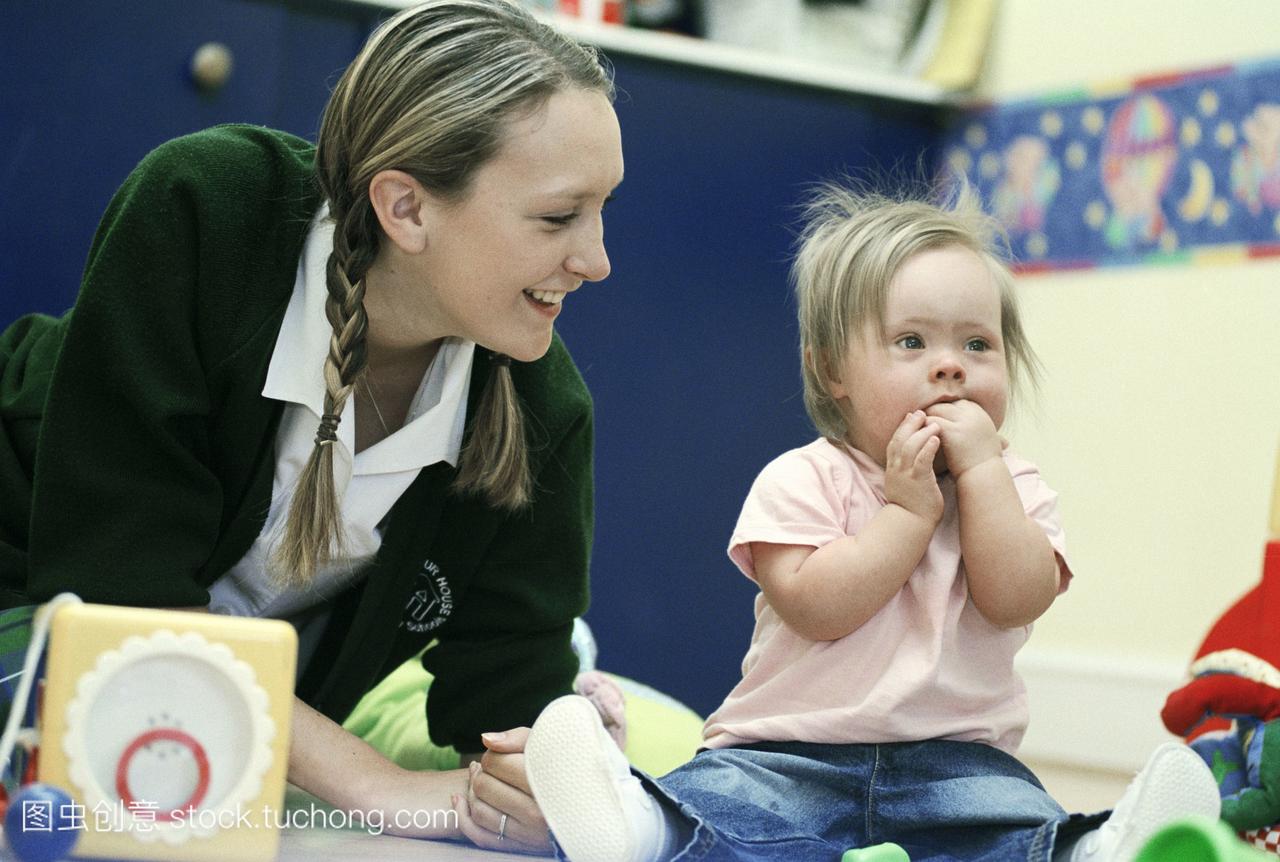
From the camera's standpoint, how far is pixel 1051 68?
7.13 feet

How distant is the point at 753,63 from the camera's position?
2082 mm

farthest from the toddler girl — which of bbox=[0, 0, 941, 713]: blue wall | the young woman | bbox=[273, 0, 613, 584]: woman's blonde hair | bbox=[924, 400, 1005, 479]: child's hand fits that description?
bbox=[0, 0, 941, 713]: blue wall

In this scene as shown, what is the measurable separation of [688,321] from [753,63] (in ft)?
1.20

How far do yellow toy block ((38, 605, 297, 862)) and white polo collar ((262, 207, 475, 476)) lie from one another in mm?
391

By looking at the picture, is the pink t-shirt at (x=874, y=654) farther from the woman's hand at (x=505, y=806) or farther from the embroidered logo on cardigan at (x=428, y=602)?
the embroidered logo on cardigan at (x=428, y=602)

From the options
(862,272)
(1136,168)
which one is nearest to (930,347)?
(862,272)

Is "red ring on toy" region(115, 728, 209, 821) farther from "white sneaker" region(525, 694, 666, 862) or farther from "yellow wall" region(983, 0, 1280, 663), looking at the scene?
"yellow wall" region(983, 0, 1280, 663)

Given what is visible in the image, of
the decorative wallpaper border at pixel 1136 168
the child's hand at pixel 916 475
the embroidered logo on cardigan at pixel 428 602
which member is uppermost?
the decorative wallpaper border at pixel 1136 168

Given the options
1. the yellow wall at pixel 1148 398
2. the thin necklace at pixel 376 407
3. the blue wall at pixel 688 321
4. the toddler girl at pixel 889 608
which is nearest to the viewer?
the toddler girl at pixel 889 608

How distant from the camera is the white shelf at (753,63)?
1.98 meters

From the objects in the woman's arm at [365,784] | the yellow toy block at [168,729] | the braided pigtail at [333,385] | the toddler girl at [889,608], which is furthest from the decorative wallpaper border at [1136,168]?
the yellow toy block at [168,729]

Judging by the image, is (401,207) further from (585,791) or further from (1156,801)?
(1156,801)

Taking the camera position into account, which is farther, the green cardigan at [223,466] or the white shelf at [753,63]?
the white shelf at [753,63]

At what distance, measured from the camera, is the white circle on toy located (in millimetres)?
712
